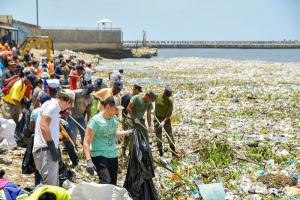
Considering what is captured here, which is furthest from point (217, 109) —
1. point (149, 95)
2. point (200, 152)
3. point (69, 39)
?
point (69, 39)

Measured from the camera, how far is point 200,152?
10.1 meters

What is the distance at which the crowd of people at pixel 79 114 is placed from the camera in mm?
5578

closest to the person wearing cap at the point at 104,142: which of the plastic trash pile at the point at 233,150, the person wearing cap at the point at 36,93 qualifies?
the plastic trash pile at the point at 233,150

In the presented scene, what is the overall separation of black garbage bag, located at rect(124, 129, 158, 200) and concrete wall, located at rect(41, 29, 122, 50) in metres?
62.5

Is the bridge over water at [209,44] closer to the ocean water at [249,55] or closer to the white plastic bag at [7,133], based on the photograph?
the ocean water at [249,55]

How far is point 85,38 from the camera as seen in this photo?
70.7 metres

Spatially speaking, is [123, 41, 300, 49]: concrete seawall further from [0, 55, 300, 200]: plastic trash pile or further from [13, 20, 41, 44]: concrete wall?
[0, 55, 300, 200]: plastic trash pile

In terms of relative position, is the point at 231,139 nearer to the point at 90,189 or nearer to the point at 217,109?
the point at 217,109

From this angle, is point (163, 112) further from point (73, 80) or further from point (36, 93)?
point (36, 93)

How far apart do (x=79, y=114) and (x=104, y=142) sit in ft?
11.1

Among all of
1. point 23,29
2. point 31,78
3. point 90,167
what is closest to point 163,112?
point 31,78

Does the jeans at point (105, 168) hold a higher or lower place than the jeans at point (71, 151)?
higher

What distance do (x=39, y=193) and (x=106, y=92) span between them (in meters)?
4.41

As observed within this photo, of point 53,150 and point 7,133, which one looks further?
point 7,133
